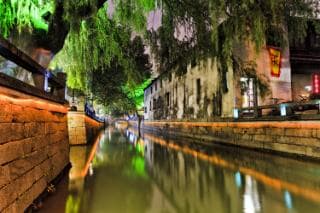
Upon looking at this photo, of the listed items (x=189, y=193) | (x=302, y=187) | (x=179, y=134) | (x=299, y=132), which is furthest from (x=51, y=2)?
(x=179, y=134)

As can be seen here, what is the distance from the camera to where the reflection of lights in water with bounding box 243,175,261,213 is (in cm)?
415

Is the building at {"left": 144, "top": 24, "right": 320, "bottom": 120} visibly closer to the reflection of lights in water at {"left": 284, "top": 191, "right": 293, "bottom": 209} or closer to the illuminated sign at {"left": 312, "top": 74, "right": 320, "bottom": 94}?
the illuminated sign at {"left": 312, "top": 74, "right": 320, "bottom": 94}

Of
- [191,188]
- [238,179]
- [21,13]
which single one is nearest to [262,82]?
[238,179]

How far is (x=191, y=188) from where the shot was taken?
561 cm

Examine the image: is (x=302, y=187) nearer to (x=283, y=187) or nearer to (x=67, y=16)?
(x=283, y=187)

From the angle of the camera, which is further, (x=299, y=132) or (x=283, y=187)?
(x=299, y=132)

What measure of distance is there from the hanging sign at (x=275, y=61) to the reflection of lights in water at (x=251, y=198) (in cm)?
1106

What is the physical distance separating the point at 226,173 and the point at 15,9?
563 cm

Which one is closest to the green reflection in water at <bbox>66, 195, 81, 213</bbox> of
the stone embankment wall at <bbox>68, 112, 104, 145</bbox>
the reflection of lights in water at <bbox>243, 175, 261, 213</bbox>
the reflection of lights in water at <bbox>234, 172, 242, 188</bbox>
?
the reflection of lights in water at <bbox>243, 175, 261, 213</bbox>

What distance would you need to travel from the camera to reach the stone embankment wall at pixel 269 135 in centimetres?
880

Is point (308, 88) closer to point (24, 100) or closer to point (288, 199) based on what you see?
point (288, 199)

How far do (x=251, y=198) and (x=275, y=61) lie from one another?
12.6 m

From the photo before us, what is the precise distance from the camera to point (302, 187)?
5488mm

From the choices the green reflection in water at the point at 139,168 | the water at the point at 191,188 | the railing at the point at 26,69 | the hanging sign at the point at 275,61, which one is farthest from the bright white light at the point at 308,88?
the railing at the point at 26,69
